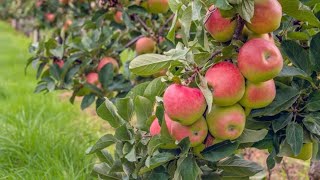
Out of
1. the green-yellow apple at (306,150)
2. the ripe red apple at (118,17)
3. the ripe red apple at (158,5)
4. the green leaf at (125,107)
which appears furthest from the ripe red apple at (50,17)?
the green-yellow apple at (306,150)

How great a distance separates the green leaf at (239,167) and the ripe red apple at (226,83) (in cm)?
24

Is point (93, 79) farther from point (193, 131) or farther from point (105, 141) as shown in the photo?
point (193, 131)

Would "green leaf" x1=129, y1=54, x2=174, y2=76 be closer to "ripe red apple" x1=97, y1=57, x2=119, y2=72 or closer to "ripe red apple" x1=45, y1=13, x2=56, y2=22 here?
"ripe red apple" x1=97, y1=57, x2=119, y2=72

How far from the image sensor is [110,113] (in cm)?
99

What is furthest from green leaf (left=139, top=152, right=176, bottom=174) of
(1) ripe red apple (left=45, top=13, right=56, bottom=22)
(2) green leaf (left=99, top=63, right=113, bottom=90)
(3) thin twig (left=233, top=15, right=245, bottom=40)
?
(1) ripe red apple (left=45, top=13, right=56, bottom=22)

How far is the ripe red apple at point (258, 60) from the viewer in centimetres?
76

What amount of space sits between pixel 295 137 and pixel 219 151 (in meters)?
0.14

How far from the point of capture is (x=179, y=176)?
34.3 inches

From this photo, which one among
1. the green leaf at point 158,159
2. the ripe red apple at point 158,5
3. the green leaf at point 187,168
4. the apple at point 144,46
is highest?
the green leaf at point 158,159

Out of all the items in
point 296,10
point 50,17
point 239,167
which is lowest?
point 50,17

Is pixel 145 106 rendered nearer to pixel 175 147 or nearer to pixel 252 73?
pixel 175 147

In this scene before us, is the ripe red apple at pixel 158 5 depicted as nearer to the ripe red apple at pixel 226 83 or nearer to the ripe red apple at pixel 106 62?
the ripe red apple at pixel 106 62

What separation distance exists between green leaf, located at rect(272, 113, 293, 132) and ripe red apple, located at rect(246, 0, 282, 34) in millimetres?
217

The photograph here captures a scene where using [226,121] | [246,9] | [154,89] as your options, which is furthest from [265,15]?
[154,89]
